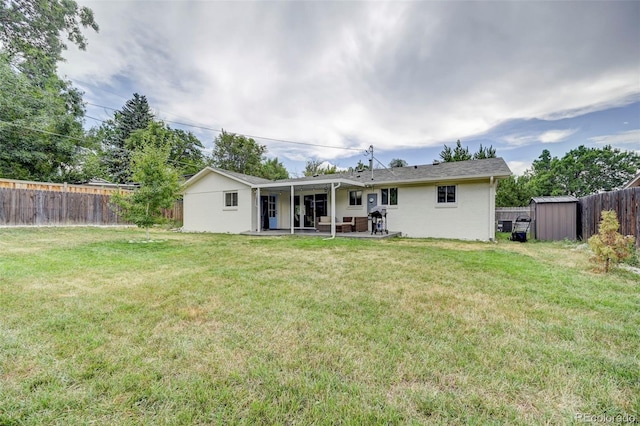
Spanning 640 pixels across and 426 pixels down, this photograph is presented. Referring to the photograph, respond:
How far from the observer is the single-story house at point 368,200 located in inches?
452

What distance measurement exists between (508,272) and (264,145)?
29.6 meters

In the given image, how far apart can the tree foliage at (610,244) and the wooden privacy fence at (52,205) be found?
1547 cm

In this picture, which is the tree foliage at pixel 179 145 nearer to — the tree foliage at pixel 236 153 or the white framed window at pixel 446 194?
the tree foliage at pixel 236 153

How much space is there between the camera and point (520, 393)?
1900 millimetres

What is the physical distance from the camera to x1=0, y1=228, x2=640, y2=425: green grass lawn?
1.76 m

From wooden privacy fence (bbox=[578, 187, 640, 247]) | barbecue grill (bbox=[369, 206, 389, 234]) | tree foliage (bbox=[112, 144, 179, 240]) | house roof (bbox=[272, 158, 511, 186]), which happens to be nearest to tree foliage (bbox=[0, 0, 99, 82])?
tree foliage (bbox=[112, 144, 179, 240])

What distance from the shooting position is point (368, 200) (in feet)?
45.6

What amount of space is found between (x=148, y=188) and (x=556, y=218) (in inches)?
616

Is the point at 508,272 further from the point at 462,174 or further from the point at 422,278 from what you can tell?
the point at 462,174

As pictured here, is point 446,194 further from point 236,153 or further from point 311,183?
point 236,153

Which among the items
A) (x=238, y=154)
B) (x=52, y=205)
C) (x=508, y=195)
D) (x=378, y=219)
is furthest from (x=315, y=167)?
(x=52, y=205)

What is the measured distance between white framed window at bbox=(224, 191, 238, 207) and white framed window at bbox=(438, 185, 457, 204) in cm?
1006

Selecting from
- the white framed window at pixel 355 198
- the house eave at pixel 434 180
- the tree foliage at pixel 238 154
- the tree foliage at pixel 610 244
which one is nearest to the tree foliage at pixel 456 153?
the white framed window at pixel 355 198

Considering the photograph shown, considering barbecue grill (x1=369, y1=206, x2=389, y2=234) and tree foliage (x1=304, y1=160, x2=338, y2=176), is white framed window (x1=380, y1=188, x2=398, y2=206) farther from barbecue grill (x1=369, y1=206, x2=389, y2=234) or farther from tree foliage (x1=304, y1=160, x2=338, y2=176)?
tree foliage (x1=304, y1=160, x2=338, y2=176)
